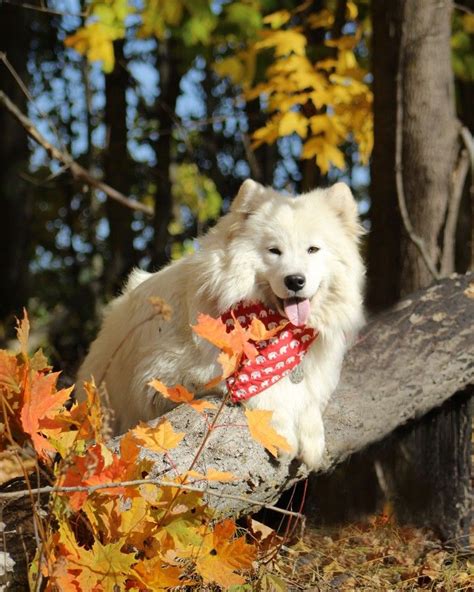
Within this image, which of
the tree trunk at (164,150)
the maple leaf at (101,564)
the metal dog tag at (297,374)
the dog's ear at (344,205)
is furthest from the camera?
the tree trunk at (164,150)

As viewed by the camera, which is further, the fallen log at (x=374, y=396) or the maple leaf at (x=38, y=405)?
the fallen log at (x=374, y=396)

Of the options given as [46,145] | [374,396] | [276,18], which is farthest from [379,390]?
[276,18]

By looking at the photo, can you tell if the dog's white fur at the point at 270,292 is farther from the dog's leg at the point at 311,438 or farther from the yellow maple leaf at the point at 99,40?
Result: the yellow maple leaf at the point at 99,40

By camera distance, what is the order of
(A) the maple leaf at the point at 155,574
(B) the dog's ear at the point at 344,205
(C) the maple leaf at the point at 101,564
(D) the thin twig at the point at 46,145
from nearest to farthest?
(C) the maple leaf at the point at 101,564 < (A) the maple leaf at the point at 155,574 < (B) the dog's ear at the point at 344,205 < (D) the thin twig at the point at 46,145

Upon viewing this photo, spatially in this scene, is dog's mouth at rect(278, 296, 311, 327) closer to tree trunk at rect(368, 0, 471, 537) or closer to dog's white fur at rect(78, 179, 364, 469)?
dog's white fur at rect(78, 179, 364, 469)

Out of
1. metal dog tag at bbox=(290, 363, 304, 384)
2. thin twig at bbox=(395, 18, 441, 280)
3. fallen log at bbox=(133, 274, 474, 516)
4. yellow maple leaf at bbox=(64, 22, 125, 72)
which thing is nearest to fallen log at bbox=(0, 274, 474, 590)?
fallen log at bbox=(133, 274, 474, 516)

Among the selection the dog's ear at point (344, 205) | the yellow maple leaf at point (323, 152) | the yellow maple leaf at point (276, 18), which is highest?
the yellow maple leaf at point (276, 18)

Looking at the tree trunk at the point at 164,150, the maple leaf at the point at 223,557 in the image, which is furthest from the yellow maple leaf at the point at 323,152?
the tree trunk at the point at 164,150

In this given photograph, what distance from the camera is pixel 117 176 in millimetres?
9930

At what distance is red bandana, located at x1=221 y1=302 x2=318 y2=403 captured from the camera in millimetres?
3295

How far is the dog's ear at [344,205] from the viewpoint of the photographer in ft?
11.7

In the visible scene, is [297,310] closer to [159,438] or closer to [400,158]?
[159,438]

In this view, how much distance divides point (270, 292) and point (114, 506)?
51.2 inches

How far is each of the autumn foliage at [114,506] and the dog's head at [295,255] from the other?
0.70m
